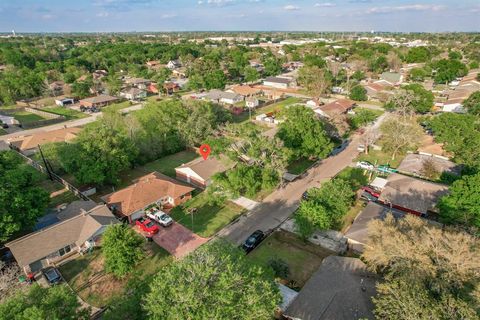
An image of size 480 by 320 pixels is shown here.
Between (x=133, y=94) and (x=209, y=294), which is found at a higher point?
(x=133, y=94)

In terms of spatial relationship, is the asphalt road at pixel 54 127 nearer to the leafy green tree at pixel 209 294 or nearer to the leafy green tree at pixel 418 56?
the leafy green tree at pixel 209 294

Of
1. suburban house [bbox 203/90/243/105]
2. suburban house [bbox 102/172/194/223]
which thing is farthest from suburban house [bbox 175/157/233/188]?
suburban house [bbox 203/90/243/105]

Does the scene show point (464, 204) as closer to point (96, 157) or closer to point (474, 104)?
point (96, 157)

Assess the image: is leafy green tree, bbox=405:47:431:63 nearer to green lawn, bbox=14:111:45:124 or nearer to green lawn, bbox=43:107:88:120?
green lawn, bbox=43:107:88:120

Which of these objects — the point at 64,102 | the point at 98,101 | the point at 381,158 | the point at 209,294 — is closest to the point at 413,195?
the point at 381,158

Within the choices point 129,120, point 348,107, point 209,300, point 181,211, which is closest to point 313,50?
point 348,107

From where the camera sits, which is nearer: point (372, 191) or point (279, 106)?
point (372, 191)

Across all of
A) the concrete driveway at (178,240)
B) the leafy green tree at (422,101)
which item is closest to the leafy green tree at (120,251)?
the concrete driveway at (178,240)
